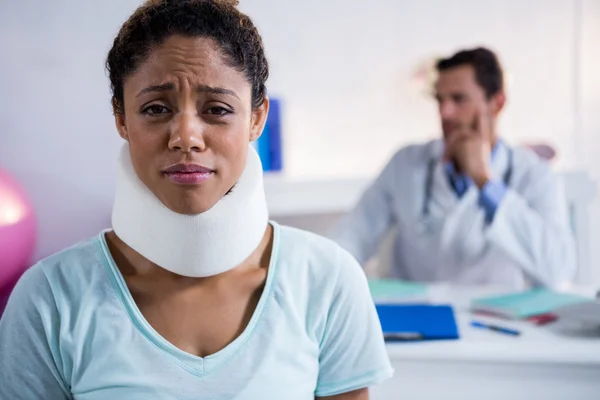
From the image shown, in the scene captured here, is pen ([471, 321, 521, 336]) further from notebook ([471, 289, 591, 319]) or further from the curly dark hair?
the curly dark hair

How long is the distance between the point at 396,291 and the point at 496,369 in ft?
1.30

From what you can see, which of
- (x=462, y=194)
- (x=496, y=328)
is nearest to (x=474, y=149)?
(x=462, y=194)

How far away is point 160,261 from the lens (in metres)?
0.78

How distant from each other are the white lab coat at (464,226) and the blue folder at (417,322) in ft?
1.44

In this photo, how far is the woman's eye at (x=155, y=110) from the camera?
724 millimetres

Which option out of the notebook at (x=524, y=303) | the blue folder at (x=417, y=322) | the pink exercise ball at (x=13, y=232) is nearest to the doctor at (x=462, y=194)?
the notebook at (x=524, y=303)

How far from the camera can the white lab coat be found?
5.67 feet

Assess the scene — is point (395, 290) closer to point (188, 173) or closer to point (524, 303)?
point (524, 303)

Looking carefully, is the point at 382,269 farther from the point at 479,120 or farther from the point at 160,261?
the point at 160,261

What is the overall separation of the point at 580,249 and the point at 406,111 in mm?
930

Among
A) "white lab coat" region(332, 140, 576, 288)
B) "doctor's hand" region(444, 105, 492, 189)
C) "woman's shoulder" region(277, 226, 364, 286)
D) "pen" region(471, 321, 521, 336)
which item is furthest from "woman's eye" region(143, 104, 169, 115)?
"doctor's hand" region(444, 105, 492, 189)

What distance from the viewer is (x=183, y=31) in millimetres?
717

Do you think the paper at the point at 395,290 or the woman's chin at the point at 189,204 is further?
the paper at the point at 395,290

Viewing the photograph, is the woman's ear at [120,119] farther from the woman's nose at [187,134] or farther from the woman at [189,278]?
the woman's nose at [187,134]
